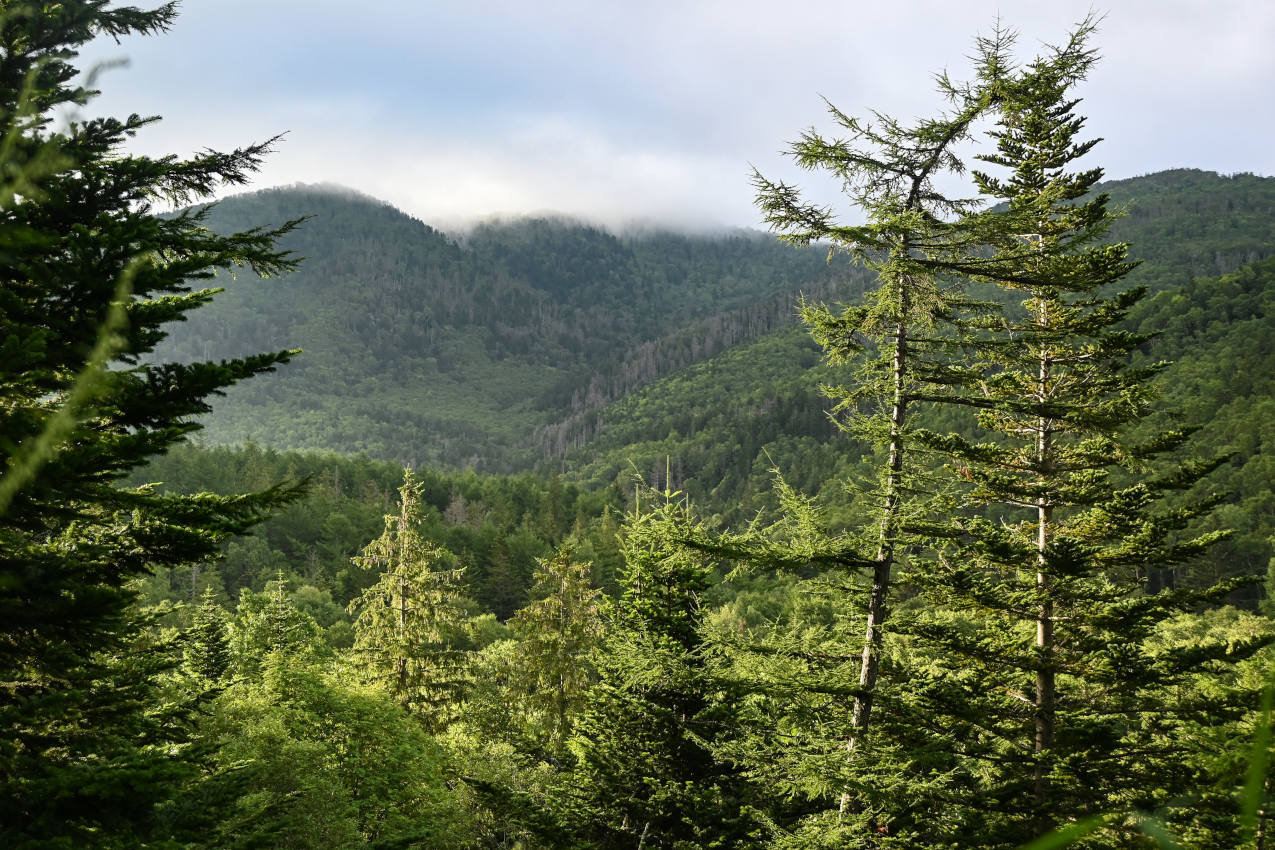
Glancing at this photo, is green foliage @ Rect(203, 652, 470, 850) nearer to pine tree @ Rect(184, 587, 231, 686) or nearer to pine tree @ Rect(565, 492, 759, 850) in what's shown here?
pine tree @ Rect(565, 492, 759, 850)

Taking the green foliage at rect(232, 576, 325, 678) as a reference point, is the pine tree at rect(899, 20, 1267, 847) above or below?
above

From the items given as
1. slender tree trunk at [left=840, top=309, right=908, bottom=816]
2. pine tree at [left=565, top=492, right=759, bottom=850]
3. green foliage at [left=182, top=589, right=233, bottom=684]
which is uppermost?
slender tree trunk at [left=840, top=309, right=908, bottom=816]

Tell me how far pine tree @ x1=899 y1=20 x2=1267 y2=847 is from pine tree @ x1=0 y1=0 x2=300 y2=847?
8.40 m

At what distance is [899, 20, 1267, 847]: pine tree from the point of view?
9.76 m

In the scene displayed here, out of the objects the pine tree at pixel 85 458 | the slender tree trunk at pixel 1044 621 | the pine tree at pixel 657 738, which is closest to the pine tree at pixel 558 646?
the pine tree at pixel 657 738

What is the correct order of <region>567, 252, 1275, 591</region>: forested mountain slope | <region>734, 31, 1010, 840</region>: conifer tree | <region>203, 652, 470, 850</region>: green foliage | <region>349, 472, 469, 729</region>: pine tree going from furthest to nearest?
<region>567, 252, 1275, 591</region>: forested mountain slope
<region>349, 472, 469, 729</region>: pine tree
<region>203, 652, 470, 850</region>: green foliage
<region>734, 31, 1010, 840</region>: conifer tree

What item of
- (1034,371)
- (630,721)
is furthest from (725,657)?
(1034,371)

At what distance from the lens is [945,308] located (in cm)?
972

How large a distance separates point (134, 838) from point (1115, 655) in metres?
11.3

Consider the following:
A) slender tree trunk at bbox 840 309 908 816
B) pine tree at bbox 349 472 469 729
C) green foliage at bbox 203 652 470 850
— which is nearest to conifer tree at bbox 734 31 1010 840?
slender tree trunk at bbox 840 309 908 816

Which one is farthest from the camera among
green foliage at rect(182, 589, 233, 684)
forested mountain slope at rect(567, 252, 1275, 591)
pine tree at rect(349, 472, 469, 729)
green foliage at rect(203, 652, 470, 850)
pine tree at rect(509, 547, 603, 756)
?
forested mountain slope at rect(567, 252, 1275, 591)

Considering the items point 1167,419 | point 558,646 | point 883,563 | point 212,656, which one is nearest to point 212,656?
point 212,656

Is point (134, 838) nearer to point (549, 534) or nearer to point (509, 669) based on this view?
point (509, 669)

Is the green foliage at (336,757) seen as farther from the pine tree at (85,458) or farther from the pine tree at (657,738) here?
the pine tree at (85,458)
